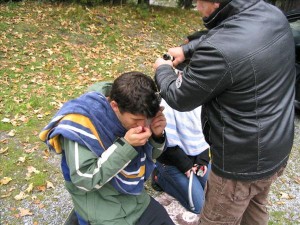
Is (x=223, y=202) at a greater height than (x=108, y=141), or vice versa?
(x=108, y=141)

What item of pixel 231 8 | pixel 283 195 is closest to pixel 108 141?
pixel 231 8

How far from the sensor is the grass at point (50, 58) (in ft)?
13.0

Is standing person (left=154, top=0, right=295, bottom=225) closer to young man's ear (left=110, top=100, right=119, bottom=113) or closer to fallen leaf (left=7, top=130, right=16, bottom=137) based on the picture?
young man's ear (left=110, top=100, right=119, bottom=113)

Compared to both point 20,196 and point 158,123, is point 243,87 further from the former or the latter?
point 20,196

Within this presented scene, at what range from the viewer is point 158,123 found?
2.22 m

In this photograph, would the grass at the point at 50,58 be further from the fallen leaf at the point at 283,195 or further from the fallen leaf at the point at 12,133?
the fallen leaf at the point at 283,195

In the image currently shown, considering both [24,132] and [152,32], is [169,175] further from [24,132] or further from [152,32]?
[152,32]

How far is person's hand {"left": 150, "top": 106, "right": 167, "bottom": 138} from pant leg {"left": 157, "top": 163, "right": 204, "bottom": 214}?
1.19 meters

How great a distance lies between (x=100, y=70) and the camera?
6.91m

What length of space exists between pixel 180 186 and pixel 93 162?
1577mm

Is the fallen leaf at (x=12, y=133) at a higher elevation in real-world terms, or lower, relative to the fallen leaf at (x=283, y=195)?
lower

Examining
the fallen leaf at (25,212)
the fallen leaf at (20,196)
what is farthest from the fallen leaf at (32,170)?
the fallen leaf at (25,212)

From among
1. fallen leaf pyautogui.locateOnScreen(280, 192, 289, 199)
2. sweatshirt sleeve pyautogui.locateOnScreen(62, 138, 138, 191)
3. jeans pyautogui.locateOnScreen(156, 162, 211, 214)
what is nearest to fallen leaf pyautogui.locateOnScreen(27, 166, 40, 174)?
jeans pyautogui.locateOnScreen(156, 162, 211, 214)

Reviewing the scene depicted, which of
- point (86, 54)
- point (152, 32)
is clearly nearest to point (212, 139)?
point (86, 54)
